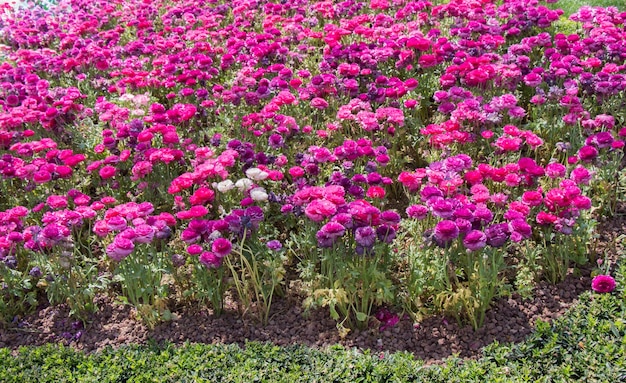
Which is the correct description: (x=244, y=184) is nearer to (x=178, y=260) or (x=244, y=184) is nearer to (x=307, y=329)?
(x=178, y=260)

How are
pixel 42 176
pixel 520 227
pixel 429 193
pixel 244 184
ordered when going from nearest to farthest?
pixel 520 227
pixel 429 193
pixel 244 184
pixel 42 176

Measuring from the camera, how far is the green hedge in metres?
3.54

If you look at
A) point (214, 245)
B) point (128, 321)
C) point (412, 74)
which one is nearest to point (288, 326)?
point (214, 245)

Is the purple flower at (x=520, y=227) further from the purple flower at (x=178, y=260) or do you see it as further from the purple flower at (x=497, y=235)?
the purple flower at (x=178, y=260)

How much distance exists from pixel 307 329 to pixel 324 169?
5.16 ft

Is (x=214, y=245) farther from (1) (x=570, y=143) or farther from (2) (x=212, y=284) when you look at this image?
(1) (x=570, y=143)

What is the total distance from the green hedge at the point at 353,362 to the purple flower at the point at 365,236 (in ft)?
2.06

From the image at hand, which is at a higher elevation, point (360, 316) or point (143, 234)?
point (143, 234)

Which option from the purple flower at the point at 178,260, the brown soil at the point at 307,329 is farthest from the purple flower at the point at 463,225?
the purple flower at the point at 178,260

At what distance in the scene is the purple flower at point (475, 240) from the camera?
3.69 metres

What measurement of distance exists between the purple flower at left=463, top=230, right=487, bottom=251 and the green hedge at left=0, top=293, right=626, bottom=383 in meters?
0.58

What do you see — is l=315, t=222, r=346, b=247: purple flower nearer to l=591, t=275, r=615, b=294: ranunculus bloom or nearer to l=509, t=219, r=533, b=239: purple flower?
l=509, t=219, r=533, b=239: purple flower

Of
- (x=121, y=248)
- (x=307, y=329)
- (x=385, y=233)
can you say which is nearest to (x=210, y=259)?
(x=121, y=248)

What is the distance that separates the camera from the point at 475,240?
369 cm
